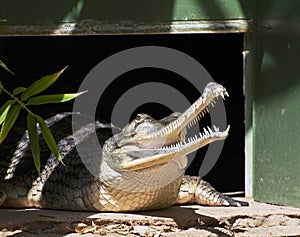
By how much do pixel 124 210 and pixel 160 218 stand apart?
28 centimetres

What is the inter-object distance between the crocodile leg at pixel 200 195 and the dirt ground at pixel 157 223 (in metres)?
0.21

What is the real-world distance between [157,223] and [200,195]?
2.09 feet

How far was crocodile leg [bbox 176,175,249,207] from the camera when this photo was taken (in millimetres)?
4711

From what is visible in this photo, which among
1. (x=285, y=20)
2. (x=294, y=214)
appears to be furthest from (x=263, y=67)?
(x=294, y=214)

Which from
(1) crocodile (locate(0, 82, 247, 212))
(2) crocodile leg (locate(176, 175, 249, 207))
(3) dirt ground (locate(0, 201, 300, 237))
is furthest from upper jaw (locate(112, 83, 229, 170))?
(2) crocodile leg (locate(176, 175, 249, 207))

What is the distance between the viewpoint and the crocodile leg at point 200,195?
185 inches

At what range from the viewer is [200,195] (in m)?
4.77

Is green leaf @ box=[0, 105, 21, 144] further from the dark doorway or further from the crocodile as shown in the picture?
the dark doorway

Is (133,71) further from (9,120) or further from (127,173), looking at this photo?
(9,120)

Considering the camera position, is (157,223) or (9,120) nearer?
(9,120)

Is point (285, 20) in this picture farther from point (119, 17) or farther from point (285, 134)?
point (119, 17)

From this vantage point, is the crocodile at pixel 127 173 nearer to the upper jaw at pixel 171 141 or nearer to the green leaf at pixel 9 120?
the upper jaw at pixel 171 141

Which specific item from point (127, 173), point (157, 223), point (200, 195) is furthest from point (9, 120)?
point (200, 195)

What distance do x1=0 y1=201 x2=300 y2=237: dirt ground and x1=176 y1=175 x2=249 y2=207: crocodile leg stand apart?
212mm
